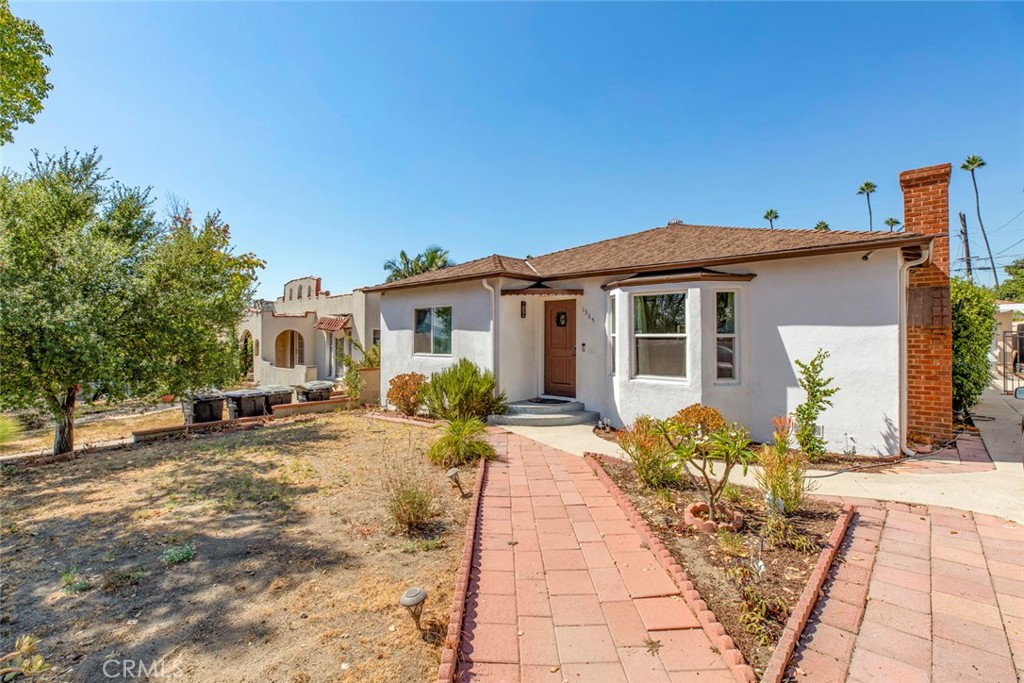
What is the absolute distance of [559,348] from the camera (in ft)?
38.0

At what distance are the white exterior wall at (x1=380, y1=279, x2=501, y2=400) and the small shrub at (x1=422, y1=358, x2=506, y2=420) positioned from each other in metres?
0.49

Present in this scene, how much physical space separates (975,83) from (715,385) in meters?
→ 9.26

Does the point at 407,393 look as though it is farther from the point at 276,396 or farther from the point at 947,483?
the point at 947,483

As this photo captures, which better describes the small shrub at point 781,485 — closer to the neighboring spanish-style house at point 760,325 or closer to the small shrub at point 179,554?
the neighboring spanish-style house at point 760,325

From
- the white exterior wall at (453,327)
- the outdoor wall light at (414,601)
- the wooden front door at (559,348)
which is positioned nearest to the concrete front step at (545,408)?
the wooden front door at (559,348)

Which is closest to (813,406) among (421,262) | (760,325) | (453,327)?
(760,325)

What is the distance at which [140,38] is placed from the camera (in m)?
8.92

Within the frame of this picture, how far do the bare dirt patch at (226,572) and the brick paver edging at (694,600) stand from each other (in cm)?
198

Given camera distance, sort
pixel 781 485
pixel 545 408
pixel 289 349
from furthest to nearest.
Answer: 1. pixel 289 349
2. pixel 545 408
3. pixel 781 485

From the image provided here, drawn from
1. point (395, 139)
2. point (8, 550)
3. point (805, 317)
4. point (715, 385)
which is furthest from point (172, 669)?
point (395, 139)

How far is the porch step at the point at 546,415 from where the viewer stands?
10.1m

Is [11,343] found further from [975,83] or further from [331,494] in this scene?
[975,83]

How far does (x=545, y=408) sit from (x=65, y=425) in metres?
10.8

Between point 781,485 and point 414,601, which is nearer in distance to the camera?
point 414,601
